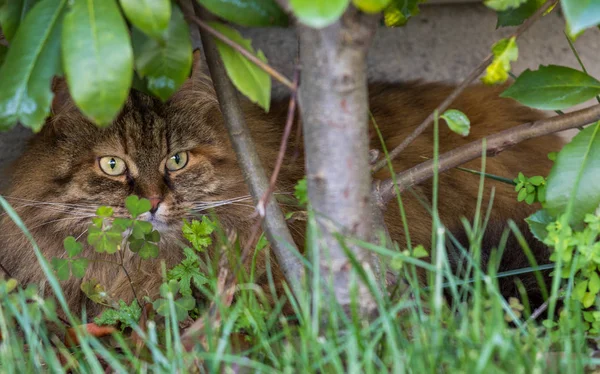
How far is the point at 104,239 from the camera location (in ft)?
5.22

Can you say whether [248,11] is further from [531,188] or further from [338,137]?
[531,188]

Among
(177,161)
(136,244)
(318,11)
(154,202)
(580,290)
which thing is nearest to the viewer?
(318,11)

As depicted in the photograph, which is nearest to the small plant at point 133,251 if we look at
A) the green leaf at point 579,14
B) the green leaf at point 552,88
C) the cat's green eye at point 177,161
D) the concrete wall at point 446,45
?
the cat's green eye at point 177,161

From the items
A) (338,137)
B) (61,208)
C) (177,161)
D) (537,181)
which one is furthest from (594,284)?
(61,208)

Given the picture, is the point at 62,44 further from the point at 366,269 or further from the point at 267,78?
the point at 366,269

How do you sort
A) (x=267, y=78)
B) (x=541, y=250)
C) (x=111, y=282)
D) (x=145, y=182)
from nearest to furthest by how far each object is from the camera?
(x=267, y=78) < (x=541, y=250) < (x=145, y=182) < (x=111, y=282)

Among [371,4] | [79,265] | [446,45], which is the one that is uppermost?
[446,45]

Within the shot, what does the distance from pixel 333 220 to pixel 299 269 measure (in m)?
0.21

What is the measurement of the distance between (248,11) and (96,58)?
0.28 meters

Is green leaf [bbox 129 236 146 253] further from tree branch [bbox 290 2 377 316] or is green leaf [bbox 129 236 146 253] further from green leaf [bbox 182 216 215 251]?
tree branch [bbox 290 2 377 316]

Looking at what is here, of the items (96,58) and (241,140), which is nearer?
(96,58)

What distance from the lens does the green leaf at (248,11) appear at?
1.20 meters

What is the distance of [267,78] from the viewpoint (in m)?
1.24

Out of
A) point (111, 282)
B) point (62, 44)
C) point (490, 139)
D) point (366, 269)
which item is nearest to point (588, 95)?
point (490, 139)
